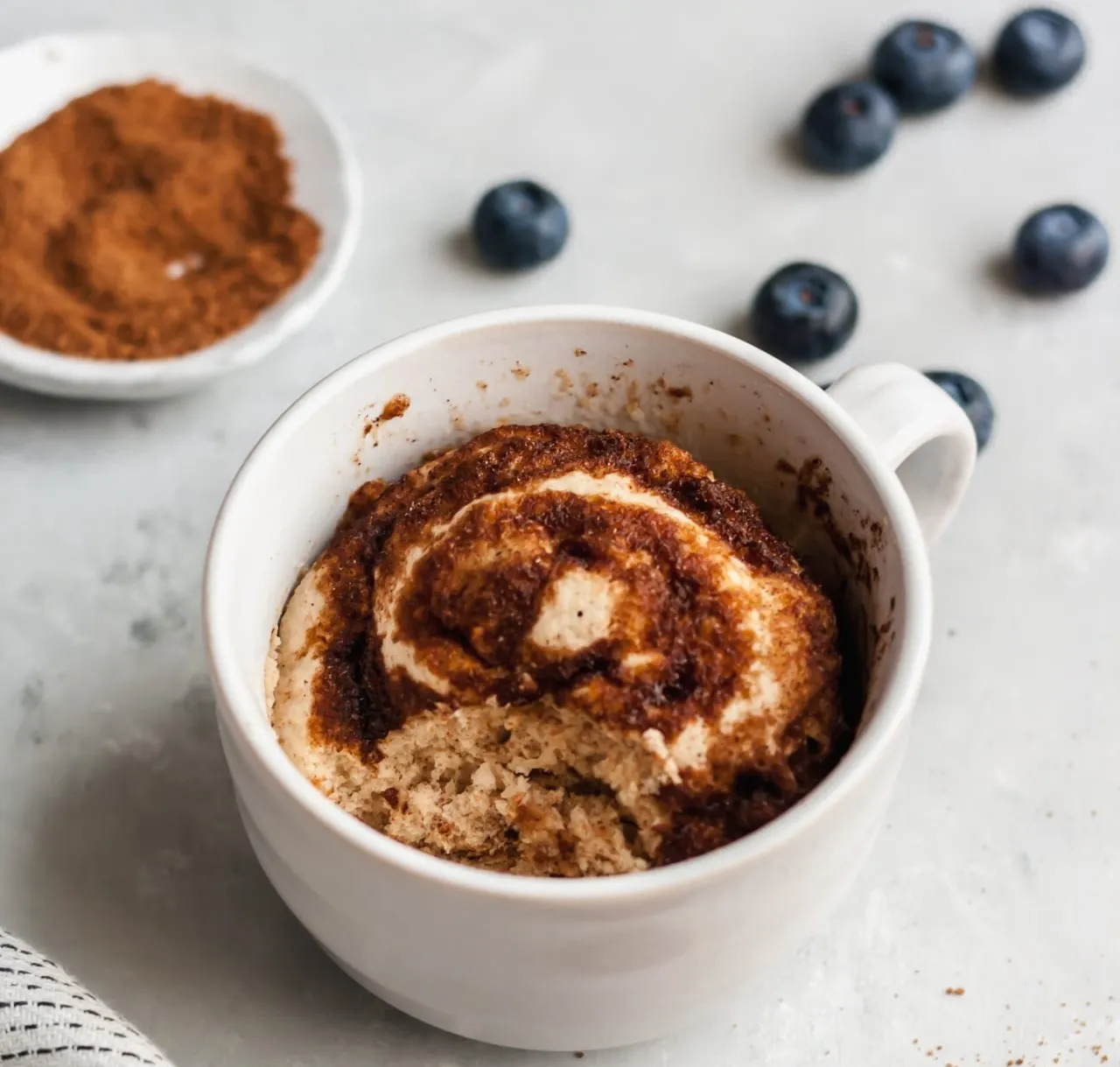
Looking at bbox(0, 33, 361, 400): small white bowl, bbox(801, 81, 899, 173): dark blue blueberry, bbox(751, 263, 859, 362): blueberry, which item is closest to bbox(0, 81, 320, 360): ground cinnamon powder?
bbox(0, 33, 361, 400): small white bowl

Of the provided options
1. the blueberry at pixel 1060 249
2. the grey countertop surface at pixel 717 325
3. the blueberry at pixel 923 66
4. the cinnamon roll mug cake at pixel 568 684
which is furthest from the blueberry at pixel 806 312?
the cinnamon roll mug cake at pixel 568 684

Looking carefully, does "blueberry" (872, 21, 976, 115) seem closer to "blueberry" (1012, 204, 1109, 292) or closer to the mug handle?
"blueberry" (1012, 204, 1109, 292)

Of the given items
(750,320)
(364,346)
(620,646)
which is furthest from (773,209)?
(620,646)

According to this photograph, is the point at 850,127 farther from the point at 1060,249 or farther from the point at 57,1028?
the point at 57,1028

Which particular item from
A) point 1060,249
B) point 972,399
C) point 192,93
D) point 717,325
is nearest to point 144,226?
point 192,93

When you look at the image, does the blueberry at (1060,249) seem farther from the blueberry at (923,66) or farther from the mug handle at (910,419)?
the mug handle at (910,419)
